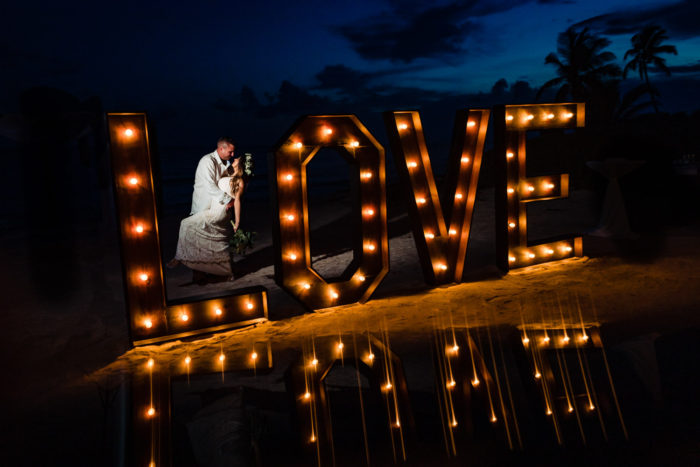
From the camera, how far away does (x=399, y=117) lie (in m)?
6.35

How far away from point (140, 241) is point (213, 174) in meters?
2.36

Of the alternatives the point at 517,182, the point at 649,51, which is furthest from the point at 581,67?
the point at 517,182

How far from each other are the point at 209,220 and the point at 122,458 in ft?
14.8

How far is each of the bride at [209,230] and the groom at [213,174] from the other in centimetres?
6

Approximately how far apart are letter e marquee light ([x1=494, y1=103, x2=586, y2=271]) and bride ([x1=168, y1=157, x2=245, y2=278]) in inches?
146

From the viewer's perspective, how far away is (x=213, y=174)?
7.16 metres

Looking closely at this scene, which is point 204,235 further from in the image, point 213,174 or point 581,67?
point 581,67

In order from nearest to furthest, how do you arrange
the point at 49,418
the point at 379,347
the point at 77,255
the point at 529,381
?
the point at 49,418 → the point at 529,381 → the point at 379,347 → the point at 77,255

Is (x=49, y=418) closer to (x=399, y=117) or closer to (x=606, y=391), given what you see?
(x=606, y=391)

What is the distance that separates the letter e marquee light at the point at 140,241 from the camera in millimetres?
4866

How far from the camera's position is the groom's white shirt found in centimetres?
712

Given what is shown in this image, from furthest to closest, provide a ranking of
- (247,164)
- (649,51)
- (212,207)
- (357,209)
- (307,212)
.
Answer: (649,51) → (247,164) → (212,207) → (357,209) → (307,212)

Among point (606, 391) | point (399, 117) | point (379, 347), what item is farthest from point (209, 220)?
point (606, 391)

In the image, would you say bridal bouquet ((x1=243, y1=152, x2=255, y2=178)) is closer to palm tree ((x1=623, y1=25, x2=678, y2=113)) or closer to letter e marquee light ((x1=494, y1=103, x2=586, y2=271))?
letter e marquee light ((x1=494, y1=103, x2=586, y2=271))
